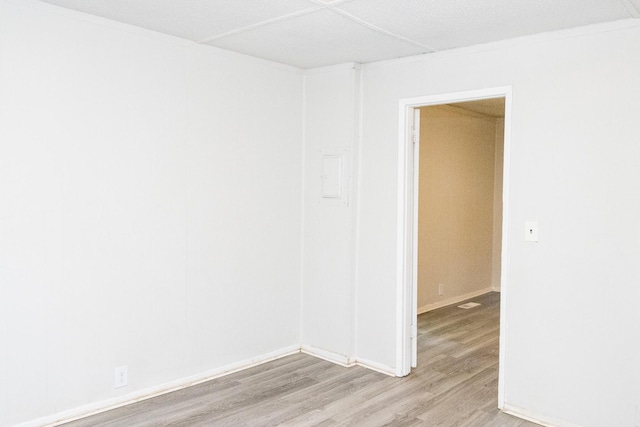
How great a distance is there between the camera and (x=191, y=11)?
2.91 m

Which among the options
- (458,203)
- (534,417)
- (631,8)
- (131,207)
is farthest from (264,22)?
(458,203)

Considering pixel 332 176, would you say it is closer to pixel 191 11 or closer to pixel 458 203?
pixel 191 11

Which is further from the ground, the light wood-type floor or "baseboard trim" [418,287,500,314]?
"baseboard trim" [418,287,500,314]

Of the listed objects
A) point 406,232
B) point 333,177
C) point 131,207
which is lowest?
point 406,232

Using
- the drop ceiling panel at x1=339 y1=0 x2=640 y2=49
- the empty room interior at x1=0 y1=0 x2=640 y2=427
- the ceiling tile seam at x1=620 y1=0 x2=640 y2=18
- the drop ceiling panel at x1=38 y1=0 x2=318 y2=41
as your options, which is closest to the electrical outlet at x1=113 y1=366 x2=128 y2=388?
the empty room interior at x1=0 y1=0 x2=640 y2=427

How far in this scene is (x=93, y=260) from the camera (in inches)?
124

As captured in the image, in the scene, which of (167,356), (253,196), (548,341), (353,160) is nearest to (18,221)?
(167,356)

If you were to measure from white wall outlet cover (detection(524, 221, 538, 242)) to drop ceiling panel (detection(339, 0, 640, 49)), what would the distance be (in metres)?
1.17

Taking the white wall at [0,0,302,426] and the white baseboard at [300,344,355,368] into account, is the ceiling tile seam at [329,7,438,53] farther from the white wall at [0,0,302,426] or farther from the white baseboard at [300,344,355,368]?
the white baseboard at [300,344,355,368]

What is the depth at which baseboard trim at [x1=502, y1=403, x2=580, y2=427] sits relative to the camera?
10.4 feet

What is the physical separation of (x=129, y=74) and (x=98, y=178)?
0.69 meters

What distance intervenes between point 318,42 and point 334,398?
2411 millimetres

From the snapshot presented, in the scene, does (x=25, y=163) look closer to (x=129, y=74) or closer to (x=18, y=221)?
(x=18, y=221)

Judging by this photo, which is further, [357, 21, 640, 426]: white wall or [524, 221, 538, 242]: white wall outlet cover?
[524, 221, 538, 242]: white wall outlet cover
